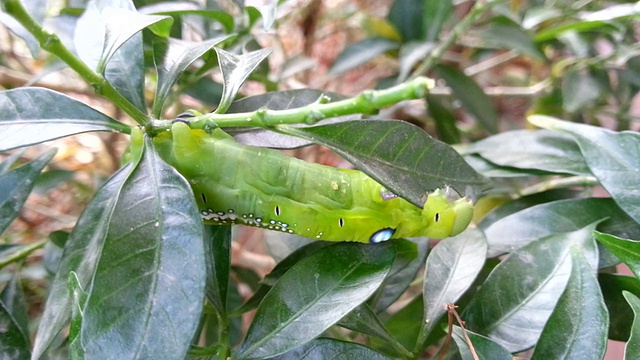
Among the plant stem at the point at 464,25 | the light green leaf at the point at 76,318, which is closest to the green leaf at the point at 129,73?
the light green leaf at the point at 76,318

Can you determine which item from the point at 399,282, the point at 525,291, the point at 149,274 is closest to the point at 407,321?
the point at 399,282

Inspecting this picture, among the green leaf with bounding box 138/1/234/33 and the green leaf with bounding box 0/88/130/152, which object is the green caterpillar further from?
the green leaf with bounding box 138/1/234/33

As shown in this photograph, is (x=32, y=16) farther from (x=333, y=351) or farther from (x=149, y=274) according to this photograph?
(x=333, y=351)

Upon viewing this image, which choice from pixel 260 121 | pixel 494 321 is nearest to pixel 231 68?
pixel 260 121

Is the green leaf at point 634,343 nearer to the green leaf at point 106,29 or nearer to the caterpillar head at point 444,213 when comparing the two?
the caterpillar head at point 444,213

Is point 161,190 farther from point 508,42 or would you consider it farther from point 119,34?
point 508,42

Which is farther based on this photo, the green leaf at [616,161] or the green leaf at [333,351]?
the green leaf at [616,161]
